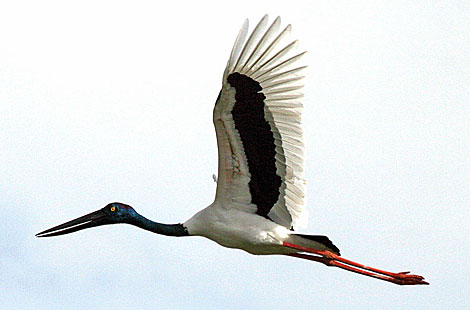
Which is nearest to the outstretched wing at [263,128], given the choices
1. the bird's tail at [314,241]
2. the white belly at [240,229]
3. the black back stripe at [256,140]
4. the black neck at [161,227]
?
the black back stripe at [256,140]

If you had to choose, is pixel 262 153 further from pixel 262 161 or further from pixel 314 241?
pixel 314 241

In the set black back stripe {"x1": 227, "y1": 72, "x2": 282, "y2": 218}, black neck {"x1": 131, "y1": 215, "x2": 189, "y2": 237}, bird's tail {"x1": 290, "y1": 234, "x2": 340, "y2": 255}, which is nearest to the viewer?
black back stripe {"x1": 227, "y1": 72, "x2": 282, "y2": 218}

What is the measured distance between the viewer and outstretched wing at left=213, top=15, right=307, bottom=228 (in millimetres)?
17000

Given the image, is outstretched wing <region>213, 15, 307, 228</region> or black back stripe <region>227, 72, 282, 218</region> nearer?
outstretched wing <region>213, 15, 307, 228</region>

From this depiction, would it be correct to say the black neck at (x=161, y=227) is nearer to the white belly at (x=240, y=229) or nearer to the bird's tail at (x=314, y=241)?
the white belly at (x=240, y=229)

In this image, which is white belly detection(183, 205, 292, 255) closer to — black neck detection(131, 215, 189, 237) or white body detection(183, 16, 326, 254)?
white body detection(183, 16, 326, 254)

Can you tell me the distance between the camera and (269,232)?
18406 millimetres

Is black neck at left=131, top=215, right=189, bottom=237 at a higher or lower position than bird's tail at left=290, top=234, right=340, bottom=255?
higher

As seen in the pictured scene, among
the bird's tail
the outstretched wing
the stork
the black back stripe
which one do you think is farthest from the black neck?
the bird's tail

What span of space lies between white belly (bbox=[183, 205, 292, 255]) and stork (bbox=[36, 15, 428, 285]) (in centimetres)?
2

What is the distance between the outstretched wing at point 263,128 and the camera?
55.8 ft

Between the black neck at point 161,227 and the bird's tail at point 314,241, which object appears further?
the black neck at point 161,227

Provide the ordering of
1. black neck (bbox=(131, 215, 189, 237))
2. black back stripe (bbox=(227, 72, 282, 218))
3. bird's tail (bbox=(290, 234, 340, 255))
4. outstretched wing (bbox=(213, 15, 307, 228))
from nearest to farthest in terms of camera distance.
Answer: outstretched wing (bbox=(213, 15, 307, 228)) → black back stripe (bbox=(227, 72, 282, 218)) → bird's tail (bbox=(290, 234, 340, 255)) → black neck (bbox=(131, 215, 189, 237))

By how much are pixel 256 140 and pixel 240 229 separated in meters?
1.66
